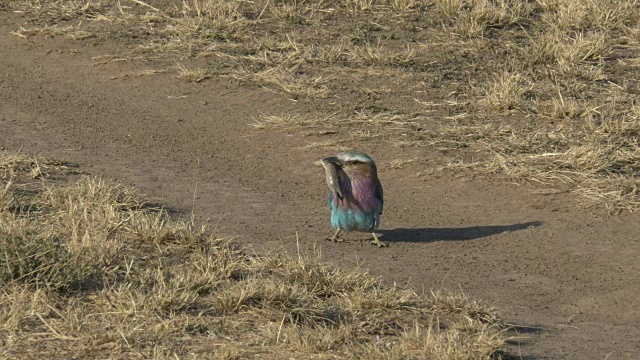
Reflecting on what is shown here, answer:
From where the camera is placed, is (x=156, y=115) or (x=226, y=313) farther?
(x=156, y=115)

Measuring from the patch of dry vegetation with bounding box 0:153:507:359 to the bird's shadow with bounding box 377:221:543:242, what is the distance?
3.25ft

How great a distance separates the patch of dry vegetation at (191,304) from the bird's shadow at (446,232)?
3.25 feet

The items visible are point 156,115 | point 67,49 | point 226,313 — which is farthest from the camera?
point 67,49

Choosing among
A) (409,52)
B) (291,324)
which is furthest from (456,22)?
(291,324)

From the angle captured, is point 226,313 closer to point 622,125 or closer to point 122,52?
point 622,125

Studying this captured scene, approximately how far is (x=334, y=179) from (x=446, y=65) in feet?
13.0

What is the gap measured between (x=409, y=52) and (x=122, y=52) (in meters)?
2.59

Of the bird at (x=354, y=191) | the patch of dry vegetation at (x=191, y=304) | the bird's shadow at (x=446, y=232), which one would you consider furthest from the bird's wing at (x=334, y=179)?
the patch of dry vegetation at (x=191, y=304)

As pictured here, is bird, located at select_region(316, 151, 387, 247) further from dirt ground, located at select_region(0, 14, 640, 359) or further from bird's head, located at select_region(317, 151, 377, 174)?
dirt ground, located at select_region(0, 14, 640, 359)

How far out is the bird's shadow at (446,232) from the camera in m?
6.92

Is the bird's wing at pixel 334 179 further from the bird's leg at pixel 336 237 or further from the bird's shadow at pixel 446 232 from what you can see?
the bird's shadow at pixel 446 232

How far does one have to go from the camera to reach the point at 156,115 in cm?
935

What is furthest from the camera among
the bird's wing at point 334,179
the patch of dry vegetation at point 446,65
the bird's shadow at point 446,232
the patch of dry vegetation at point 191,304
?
the patch of dry vegetation at point 446,65

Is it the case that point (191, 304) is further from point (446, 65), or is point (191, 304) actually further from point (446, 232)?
point (446, 65)
